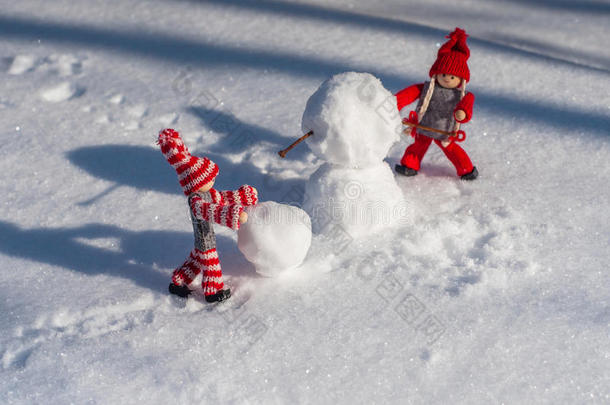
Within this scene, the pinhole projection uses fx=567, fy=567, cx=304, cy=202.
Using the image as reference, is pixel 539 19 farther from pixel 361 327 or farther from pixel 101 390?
pixel 101 390

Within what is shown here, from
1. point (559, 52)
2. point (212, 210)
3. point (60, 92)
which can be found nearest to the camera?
point (212, 210)

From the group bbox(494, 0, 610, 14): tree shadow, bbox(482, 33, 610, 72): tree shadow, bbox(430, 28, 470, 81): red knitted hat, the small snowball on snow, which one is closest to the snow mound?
the small snowball on snow

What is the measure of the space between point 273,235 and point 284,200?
1.49ft

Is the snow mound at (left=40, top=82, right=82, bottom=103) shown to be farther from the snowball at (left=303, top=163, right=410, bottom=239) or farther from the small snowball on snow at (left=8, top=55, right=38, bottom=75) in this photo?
the snowball at (left=303, top=163, right=410, bottom=239)

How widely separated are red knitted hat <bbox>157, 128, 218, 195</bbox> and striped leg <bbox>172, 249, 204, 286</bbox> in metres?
0.23

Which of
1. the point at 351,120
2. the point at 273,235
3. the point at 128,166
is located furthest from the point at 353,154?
the point at 128,166

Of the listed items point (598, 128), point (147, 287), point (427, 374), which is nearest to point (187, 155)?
point (147, 287)

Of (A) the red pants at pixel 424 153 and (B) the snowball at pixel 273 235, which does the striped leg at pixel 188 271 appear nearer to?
(B) the snowball at pixel 273 235

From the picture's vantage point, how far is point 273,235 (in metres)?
1.57

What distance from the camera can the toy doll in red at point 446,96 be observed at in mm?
1881

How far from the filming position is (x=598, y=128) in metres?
2.36

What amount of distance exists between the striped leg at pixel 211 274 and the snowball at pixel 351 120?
1.47ft

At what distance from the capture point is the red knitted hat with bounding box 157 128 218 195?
57.8 inches

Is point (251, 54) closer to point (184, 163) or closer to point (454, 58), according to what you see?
point (454, 58)
